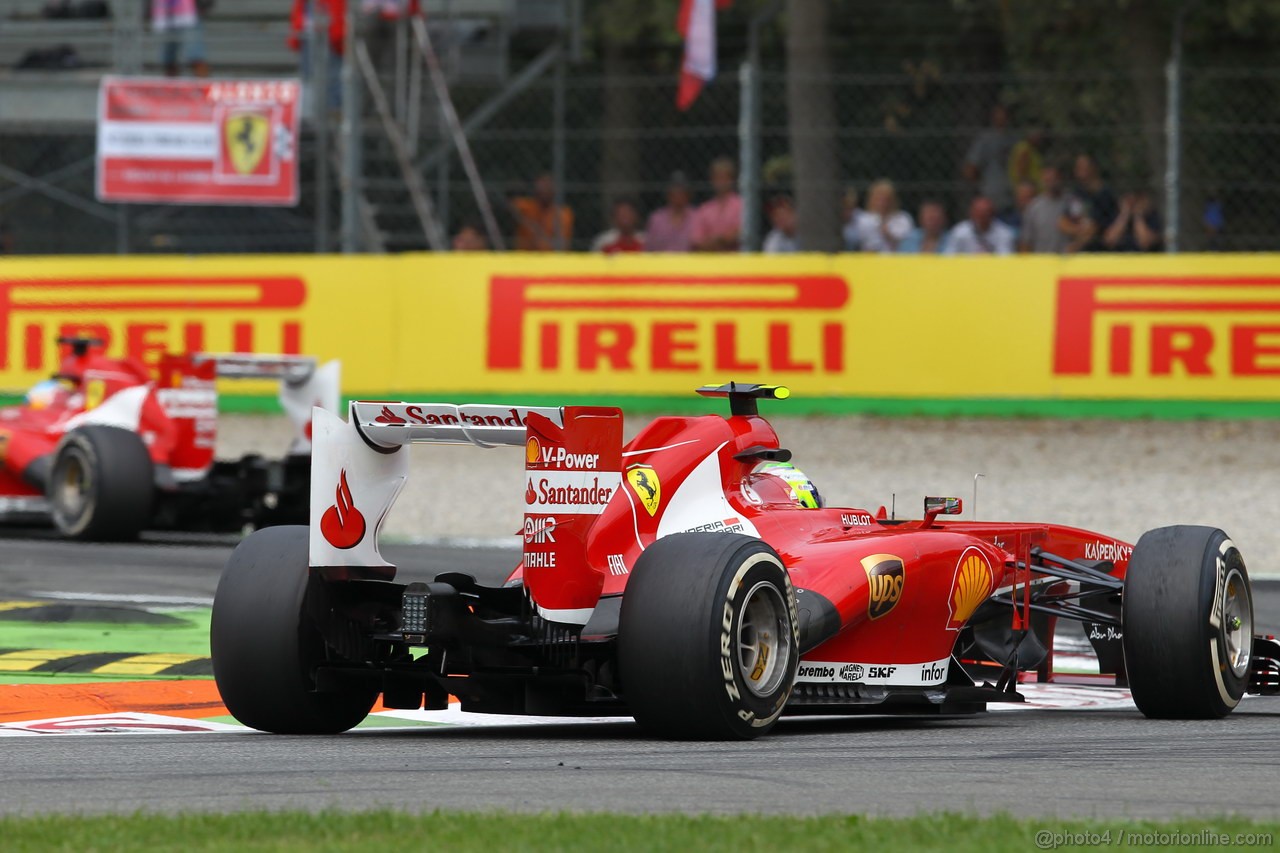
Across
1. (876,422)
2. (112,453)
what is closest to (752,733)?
(112,453)

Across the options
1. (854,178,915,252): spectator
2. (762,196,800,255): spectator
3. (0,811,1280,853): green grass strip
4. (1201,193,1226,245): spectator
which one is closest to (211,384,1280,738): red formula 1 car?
(0,811,1280,853): green grass strip

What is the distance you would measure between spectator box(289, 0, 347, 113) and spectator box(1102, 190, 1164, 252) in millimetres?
7219

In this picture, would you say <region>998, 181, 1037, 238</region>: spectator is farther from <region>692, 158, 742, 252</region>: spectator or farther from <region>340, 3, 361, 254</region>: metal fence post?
<region>340, 3, 361, 254</region>: metal fence post

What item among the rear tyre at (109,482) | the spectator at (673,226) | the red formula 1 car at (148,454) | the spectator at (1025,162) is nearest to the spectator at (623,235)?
the spectator at (673,226)

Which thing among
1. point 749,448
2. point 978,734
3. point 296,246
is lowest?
point 978,734

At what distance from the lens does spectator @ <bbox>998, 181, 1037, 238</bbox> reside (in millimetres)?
18375

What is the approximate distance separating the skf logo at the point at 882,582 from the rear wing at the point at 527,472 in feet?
3.17

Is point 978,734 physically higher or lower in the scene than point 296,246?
lower

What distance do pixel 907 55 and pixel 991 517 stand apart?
1029 cm

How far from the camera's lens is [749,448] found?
830cm

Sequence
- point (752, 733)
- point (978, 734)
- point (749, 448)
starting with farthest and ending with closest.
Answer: point (749, 448)
point (978, 734)
point (752, 733)

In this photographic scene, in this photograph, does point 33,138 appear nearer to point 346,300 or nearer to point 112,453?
point 346,300

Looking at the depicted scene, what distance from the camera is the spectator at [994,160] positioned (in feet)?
62.9

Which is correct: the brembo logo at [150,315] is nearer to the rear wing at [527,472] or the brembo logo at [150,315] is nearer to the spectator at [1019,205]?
the spectator at [1019,205]
